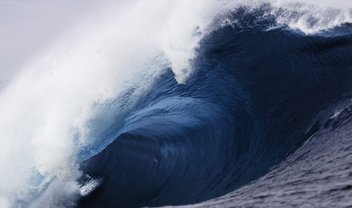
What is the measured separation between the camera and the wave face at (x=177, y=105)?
26.2 feet

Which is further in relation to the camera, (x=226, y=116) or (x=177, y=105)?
(x=177, y=105)

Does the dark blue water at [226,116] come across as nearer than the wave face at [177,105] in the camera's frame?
Yes

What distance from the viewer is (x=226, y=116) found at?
9227 millimetres

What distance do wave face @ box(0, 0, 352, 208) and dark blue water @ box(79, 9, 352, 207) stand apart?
0.03 metres

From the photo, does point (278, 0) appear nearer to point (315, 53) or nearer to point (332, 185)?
point (315, 53)

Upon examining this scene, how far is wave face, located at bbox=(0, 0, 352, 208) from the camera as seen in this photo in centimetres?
800

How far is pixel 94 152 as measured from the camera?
10773mm

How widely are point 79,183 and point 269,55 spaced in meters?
5.44

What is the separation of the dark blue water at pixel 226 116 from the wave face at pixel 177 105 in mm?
30

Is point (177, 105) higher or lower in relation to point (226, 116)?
higher

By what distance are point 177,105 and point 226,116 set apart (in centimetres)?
173

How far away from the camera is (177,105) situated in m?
10.6

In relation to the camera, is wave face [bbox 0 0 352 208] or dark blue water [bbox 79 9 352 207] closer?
dark blue water [bbox 79 9 352 207]

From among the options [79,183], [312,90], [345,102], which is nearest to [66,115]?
[79,183]
